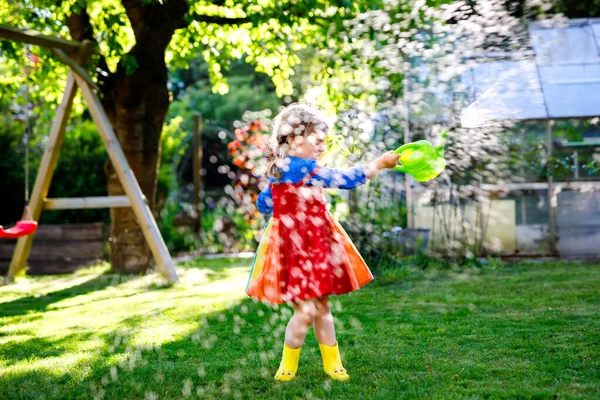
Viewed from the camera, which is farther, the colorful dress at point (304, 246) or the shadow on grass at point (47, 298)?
the shadow on grass at point (47, 298)

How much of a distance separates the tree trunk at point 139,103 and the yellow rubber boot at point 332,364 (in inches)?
190

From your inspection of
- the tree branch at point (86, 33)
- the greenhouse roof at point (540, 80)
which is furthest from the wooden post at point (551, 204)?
the tree branch at point (86, 33)

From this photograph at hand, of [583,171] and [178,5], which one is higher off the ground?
[178,5]

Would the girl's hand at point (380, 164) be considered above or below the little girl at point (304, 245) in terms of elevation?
above

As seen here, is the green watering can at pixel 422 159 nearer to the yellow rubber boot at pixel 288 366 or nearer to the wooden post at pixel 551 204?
the yellow rubber boot at pixel 288 366

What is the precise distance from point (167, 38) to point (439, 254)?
3825mm

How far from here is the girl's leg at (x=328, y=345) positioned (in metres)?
3.08

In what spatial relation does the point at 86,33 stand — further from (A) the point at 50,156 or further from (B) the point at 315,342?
(B) the point at 315,342

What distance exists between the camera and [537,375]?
300cm

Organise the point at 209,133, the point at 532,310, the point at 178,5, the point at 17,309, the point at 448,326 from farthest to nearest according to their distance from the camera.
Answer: the point at 209,133 < the point at 178,5 < the point at 17,309 < the point at 532,310 < the point at 448,326

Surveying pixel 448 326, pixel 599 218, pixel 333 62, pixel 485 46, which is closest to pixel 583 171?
pixel 599 218

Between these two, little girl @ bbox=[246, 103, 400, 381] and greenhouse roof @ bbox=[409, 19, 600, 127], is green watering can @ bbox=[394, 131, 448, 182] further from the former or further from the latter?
→ greenhouse roof @ bbox=[409, 19, 600, 127]

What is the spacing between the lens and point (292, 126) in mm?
3215

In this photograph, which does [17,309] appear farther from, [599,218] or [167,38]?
[599,218]
